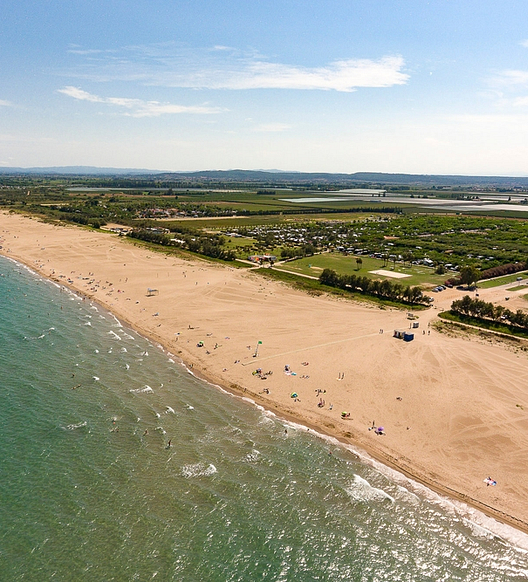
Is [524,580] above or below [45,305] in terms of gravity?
below

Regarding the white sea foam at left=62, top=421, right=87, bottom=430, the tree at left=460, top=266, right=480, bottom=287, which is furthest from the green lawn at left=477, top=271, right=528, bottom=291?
the white sea foam at left=62, top=421, right=87, bottom=430

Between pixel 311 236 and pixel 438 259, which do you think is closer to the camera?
pixel 438 259

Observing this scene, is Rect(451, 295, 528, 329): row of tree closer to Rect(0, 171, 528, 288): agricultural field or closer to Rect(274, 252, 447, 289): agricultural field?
Rect(274, 252, 447, 289): agricultural field

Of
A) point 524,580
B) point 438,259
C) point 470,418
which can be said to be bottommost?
point 524,580

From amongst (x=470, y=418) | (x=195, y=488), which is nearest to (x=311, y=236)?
(x=470, y=418)

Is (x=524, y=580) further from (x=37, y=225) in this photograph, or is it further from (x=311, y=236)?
(x=37, y=225)

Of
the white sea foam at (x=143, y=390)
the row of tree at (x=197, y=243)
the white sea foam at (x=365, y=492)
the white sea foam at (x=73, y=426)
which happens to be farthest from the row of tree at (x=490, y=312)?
the white sea foam at (x=73, y=426)

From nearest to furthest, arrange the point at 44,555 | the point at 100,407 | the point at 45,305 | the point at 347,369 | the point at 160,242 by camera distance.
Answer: the point at 44,555
the point at 100,407
the point at 347,369
the point at 45,305
the point at 160,242
